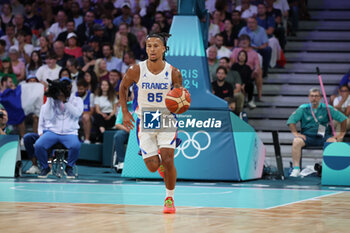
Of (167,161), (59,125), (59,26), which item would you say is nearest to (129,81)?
(167,161)

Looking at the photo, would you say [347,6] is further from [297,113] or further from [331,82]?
[297,113]

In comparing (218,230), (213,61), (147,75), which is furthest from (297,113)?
(218,230)

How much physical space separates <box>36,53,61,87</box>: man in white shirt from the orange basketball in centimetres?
847

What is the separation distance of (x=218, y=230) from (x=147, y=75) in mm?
2468

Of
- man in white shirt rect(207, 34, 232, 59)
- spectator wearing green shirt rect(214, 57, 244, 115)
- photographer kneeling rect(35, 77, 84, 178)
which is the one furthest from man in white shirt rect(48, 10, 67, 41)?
photographer kneeling rect(35, 77, 84, 178)

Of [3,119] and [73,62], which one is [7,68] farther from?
[3,119]

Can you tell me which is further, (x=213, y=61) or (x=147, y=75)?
(x=213, y=61)

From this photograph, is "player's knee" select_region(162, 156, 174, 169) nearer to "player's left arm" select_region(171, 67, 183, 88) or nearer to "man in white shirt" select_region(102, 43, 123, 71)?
"player's left arm" select_region(171, 67, 183, 88)

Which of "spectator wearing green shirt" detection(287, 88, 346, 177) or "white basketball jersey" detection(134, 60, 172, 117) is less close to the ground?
"white basketball jersey" detection(134, 60, 172, 117)

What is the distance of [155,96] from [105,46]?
846cm

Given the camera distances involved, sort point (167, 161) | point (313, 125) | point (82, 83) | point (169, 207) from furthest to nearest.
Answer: point (82, 83) → point (313, 125) → point (167, 161) → point (169, 207)

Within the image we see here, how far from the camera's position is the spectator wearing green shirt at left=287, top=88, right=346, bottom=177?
12078 mm

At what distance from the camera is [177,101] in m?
7.12

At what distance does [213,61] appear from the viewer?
587 inches
